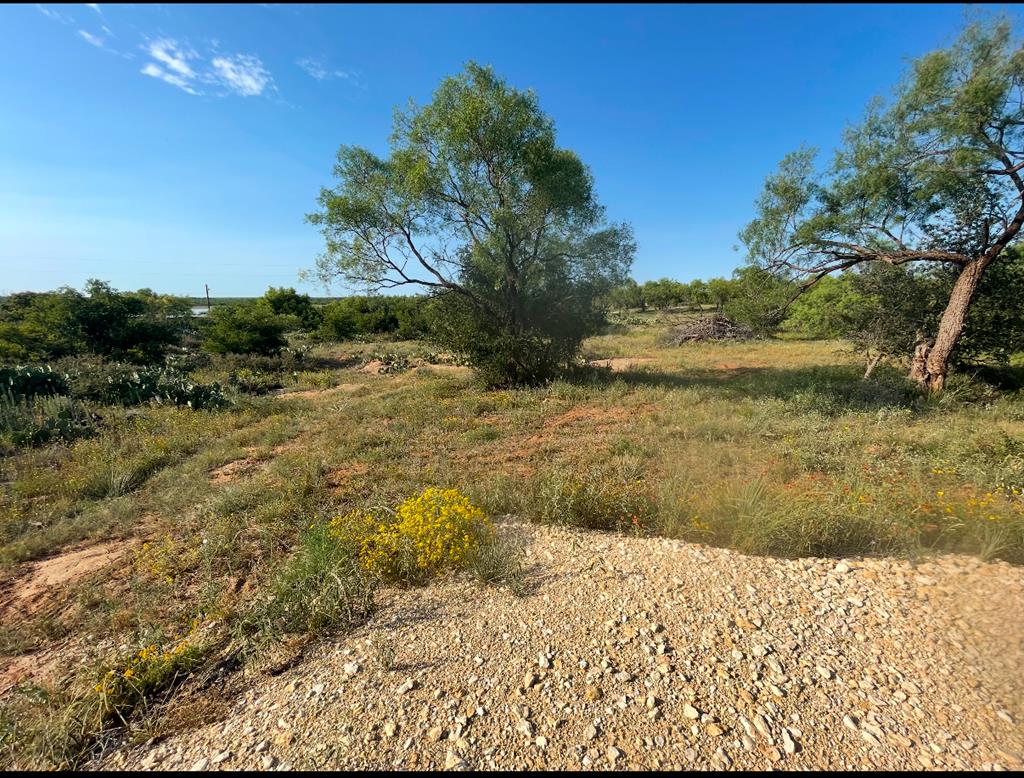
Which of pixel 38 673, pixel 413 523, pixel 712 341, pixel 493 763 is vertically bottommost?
pixel 38 673

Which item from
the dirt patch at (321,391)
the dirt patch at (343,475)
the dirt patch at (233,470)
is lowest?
the dirt patch at (233,470)

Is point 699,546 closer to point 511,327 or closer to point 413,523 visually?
point 413,523

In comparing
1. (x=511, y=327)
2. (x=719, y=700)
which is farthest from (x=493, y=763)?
(x=511, y=327)

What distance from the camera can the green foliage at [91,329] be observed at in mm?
12727

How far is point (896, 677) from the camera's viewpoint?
6.88 ft

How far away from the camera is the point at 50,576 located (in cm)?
365

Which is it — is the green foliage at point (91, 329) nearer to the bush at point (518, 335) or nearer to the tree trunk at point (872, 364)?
the bush at point (518, 335)

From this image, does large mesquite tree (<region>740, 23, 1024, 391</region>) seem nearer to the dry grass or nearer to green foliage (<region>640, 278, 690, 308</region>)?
the dry grass

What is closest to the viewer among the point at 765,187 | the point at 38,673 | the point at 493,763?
the point at 493,763

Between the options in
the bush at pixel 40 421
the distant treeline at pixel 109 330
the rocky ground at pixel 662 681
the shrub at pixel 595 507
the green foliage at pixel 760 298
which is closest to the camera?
the rocky ground at pixel 662 681

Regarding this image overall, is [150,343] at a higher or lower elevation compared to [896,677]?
higher

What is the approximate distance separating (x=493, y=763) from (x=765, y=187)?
1177 cm

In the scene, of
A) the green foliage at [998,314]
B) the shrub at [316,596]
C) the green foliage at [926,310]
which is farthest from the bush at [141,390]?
the green foliage at [998,314]

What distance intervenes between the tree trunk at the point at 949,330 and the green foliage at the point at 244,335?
67.0 feet
